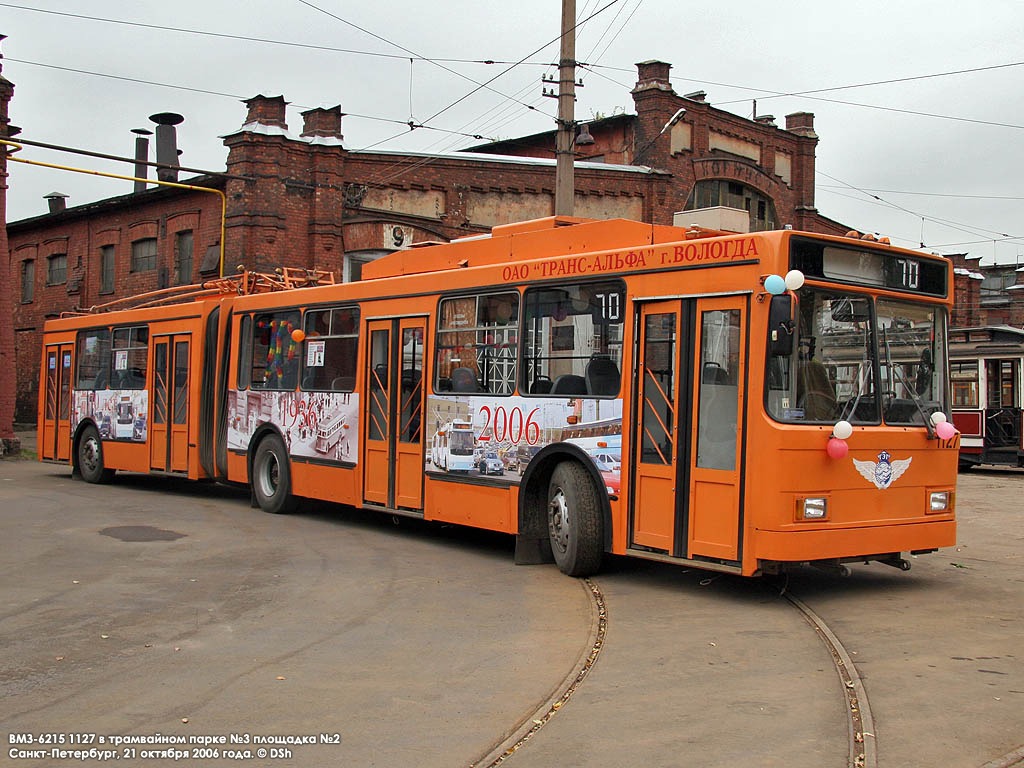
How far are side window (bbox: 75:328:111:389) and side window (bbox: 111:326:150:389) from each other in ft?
0.87

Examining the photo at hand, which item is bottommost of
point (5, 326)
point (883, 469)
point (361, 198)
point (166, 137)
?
point (883, 469)

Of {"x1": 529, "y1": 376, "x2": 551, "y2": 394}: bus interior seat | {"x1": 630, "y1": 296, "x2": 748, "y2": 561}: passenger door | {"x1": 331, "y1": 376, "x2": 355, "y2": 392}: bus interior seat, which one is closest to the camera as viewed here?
{"x1": 630, "y1": 296, "x2": 748, "y2": 561}: passenger door

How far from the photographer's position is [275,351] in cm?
1494

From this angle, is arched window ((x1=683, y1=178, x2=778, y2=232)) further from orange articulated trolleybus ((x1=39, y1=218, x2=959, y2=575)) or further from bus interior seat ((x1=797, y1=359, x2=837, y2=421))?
bus interior seat ((x1=797, y1=359, x2=837, y2=421))

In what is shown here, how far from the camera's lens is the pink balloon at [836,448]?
809 cm

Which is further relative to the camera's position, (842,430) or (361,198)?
(361,198)

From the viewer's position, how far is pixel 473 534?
13.2 m

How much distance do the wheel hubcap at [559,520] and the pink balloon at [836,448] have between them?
2494mm

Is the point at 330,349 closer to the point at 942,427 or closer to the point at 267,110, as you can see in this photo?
the point at 942,427

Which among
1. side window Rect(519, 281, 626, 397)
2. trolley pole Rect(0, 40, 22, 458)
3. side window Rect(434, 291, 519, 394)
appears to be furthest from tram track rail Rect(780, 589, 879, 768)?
trolley pole Rect(0, 40, 22, 458)

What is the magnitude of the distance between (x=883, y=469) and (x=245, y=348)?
32.2 ft

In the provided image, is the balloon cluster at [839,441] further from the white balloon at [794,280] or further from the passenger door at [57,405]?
the passenger door at [57,405]

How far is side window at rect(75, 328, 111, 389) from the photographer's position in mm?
19078

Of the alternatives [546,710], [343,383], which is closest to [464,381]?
[343,383]
